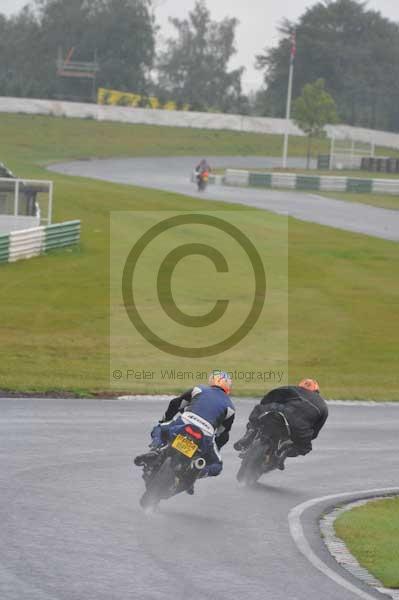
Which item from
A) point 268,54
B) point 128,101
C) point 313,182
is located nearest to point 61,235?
point 313,182

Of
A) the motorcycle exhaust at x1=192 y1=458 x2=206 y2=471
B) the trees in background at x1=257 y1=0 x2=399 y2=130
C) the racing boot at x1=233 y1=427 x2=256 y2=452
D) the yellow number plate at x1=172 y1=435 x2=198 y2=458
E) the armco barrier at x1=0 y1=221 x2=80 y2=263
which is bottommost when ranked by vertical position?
the armco barrier at x1=0 y1=221 x2=80 y2=263

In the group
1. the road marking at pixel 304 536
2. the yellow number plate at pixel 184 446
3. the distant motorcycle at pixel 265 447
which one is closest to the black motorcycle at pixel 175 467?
the yellow number plate at pixel 184 446

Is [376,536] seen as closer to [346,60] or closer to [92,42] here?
[346,60]

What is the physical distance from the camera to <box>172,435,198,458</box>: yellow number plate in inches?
453

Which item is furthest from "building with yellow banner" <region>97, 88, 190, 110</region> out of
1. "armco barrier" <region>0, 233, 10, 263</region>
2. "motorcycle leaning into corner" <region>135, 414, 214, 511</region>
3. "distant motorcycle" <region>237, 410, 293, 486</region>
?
"motorcycle leaning into corner" <region>135, 414, 214, 511</region>

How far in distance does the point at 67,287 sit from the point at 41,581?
74.4 feet

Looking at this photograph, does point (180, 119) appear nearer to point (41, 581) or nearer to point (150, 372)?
point (150, 372)

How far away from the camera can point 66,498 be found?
11703mm

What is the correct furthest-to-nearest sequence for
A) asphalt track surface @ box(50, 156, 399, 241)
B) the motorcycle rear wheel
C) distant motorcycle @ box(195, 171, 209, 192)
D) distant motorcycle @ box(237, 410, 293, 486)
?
distant motorcycle @ box(195, 171, 209, 192) < asphalt track surface @ box(50, 156, 399, 241) < distant motorcycle @ box(237, 410, 293, 486) < the motorcycle rear wheel

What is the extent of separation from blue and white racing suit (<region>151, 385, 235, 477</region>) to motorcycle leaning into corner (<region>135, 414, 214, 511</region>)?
0.01 meters

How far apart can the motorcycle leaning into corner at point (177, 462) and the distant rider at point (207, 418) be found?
0.01 metres

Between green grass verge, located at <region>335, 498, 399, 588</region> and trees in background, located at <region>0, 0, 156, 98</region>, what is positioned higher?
trees in background, located at <region>0, 0, 156, 98</region>

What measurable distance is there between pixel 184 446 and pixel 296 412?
7.45 ft

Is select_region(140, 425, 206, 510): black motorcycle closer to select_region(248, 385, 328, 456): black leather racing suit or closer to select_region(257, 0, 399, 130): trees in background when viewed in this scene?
select_region(248, 385, 328, 456): black leather racing suit
